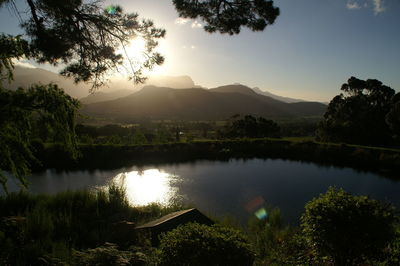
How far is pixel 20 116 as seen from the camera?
2.50 m

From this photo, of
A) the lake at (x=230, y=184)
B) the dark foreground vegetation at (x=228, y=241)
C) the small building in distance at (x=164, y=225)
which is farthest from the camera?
Answer: the lake at (x=230, y=184)

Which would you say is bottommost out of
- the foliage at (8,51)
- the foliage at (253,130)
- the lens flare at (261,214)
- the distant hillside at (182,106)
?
the lens flare at (261,214)

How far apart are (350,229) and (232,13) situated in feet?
18.6

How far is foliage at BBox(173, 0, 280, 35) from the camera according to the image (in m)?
6.52

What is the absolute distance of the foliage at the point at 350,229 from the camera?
3559mm

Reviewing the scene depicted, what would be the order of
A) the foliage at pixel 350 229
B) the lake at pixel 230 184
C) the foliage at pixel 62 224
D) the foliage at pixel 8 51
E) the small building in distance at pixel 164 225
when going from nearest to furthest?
the foliage at pixel 8 51 → the foliage at pixel 350 229 → the foliage at pixel 62 224 → the small building in distance at pixel 164 225 → the lake at pixel 230 184

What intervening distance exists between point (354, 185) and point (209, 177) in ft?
27.3

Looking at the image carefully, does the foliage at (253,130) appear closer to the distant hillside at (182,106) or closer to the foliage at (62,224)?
the foliage at (62,224)

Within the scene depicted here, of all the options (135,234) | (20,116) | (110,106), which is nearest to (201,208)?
(135,234)

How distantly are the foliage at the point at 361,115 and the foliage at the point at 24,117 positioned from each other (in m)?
33.2

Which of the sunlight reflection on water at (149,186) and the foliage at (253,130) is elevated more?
the foliage at (253,130)

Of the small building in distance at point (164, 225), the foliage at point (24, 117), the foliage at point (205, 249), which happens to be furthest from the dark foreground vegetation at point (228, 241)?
the foliage at point (24, 117)

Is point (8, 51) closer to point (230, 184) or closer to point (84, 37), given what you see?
point (84, 37)

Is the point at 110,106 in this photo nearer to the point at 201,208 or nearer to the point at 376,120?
the point at 376,120
